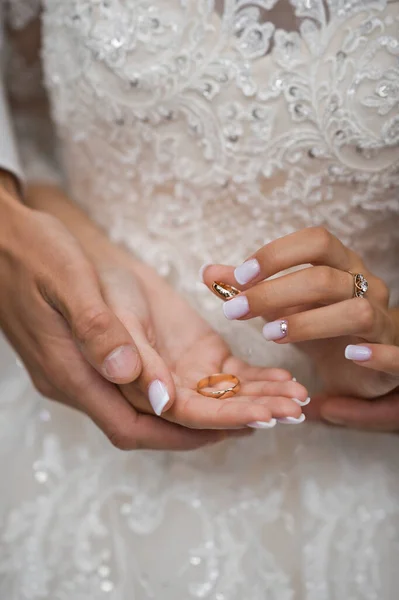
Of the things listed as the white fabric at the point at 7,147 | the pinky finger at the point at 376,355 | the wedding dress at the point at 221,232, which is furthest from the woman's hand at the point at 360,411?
the white fabric at the point at 7,147

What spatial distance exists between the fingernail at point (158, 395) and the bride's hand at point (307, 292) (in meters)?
0.10

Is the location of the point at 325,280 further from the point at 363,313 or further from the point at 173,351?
the point at 173,351

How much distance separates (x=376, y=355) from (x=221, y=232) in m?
0.29

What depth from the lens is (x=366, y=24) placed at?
0.65 m

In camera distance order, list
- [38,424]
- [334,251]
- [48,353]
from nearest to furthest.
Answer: [334,251], [48,353], [38,424]

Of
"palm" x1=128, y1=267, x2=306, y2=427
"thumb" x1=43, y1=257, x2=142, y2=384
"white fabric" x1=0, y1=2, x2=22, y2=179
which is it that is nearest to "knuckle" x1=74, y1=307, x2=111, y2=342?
"thumb" x1=43, y1=257, x2=142, y2=384

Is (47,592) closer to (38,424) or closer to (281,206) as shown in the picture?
(38,424)

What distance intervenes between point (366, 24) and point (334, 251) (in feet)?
0.84

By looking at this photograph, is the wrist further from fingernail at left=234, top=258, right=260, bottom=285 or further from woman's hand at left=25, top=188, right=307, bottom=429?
fingernail at left=234, top=258, right=260, bottom=285

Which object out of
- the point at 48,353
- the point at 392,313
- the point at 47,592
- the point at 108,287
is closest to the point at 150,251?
the point at 108,287

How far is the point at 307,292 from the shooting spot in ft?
1.90

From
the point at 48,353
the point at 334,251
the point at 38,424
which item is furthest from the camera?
the point at 38,424

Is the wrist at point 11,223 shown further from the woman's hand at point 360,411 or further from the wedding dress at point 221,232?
the woman's hand at point 360,411

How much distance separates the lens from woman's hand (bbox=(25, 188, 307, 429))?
59 cm
